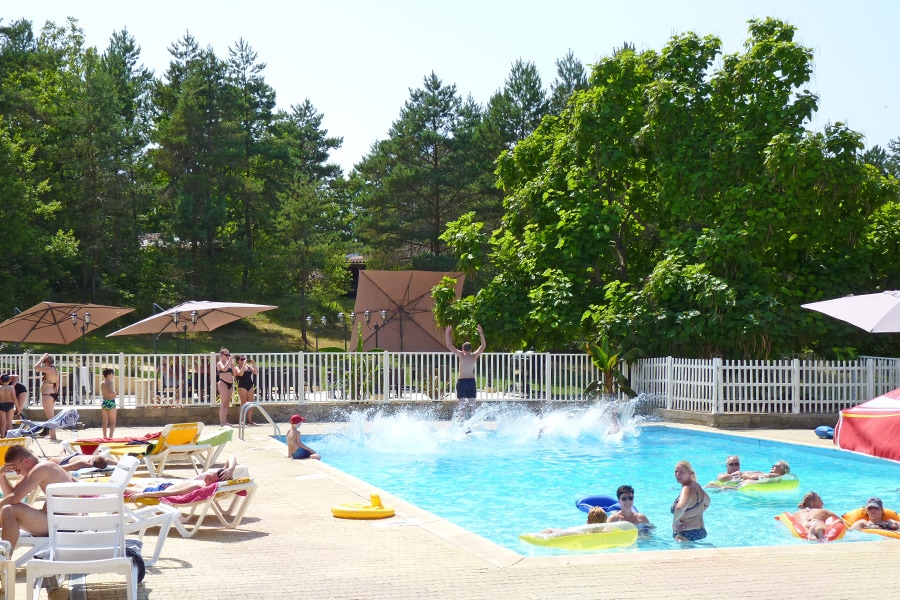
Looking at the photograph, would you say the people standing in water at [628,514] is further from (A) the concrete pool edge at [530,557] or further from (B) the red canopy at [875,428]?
(B) the red canopy at [875,428]

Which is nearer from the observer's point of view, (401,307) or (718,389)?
(718,389)

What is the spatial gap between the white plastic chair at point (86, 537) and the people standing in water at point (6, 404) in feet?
32.7

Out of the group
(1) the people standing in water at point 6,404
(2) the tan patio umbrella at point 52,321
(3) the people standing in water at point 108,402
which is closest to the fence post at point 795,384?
(3) the people standing in water at point 108,402

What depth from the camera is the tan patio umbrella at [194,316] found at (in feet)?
67.5

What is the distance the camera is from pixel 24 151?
131 feet

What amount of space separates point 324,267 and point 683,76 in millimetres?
23927

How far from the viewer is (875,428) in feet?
47.4

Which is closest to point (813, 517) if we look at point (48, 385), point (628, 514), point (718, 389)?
point (628, 514)

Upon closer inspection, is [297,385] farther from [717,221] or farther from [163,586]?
[163,586]

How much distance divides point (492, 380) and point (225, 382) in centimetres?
609

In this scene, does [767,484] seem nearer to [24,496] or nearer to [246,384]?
[24,496]

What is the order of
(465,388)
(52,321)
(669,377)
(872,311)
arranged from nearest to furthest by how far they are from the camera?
(872,311) < (465,388) < (669,377) < (52,321)

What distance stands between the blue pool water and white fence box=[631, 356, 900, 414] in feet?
4.77

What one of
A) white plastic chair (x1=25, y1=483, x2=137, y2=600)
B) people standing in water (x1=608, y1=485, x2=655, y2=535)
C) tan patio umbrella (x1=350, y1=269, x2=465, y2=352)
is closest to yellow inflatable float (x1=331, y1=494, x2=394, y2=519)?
people standing in water (x1=608, y1=485, x2=655, y2=535)
